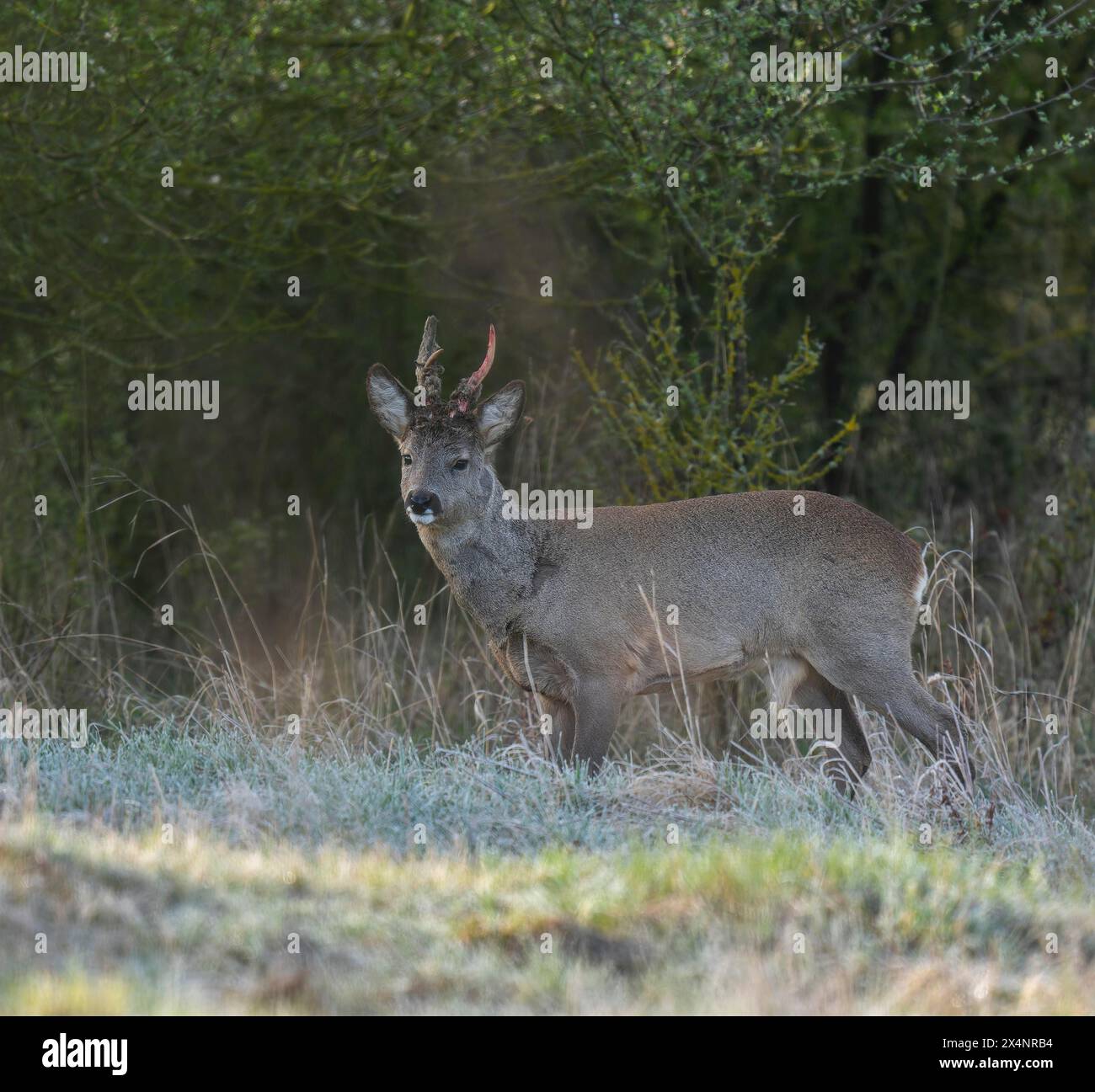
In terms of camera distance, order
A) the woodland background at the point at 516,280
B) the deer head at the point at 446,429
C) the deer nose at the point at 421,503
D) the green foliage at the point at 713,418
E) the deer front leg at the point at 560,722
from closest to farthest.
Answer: the deer nose at the point at 421,503, the deer head at the point at 446,429, the deer front leg at the point at 560,722, the woodland background at the point at 516,280, the green foliage at the point at 713,418

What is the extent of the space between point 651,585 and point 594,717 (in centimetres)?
70

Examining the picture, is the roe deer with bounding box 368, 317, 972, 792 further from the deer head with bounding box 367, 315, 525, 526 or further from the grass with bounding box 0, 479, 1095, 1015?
the grass with bounding box 0, 479, 1095, 1015

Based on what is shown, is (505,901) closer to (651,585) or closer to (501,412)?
(651,585)

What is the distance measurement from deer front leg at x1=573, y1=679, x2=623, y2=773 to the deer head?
101 cm

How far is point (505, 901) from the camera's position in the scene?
524 cm

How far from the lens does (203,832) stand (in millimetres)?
5977

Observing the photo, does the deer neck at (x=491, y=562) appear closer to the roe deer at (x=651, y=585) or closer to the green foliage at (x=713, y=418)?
the roe deer at (x=651, y=585)

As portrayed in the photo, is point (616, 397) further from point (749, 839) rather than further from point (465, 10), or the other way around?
point (749, 839)

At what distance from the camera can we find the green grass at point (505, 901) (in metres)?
4.62

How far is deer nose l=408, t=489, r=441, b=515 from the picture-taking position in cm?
753

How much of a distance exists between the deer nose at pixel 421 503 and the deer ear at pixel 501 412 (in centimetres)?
54

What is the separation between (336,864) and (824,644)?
3.05 meters

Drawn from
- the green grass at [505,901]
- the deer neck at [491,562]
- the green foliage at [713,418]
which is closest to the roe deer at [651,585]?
the deer neck at [491,562]
